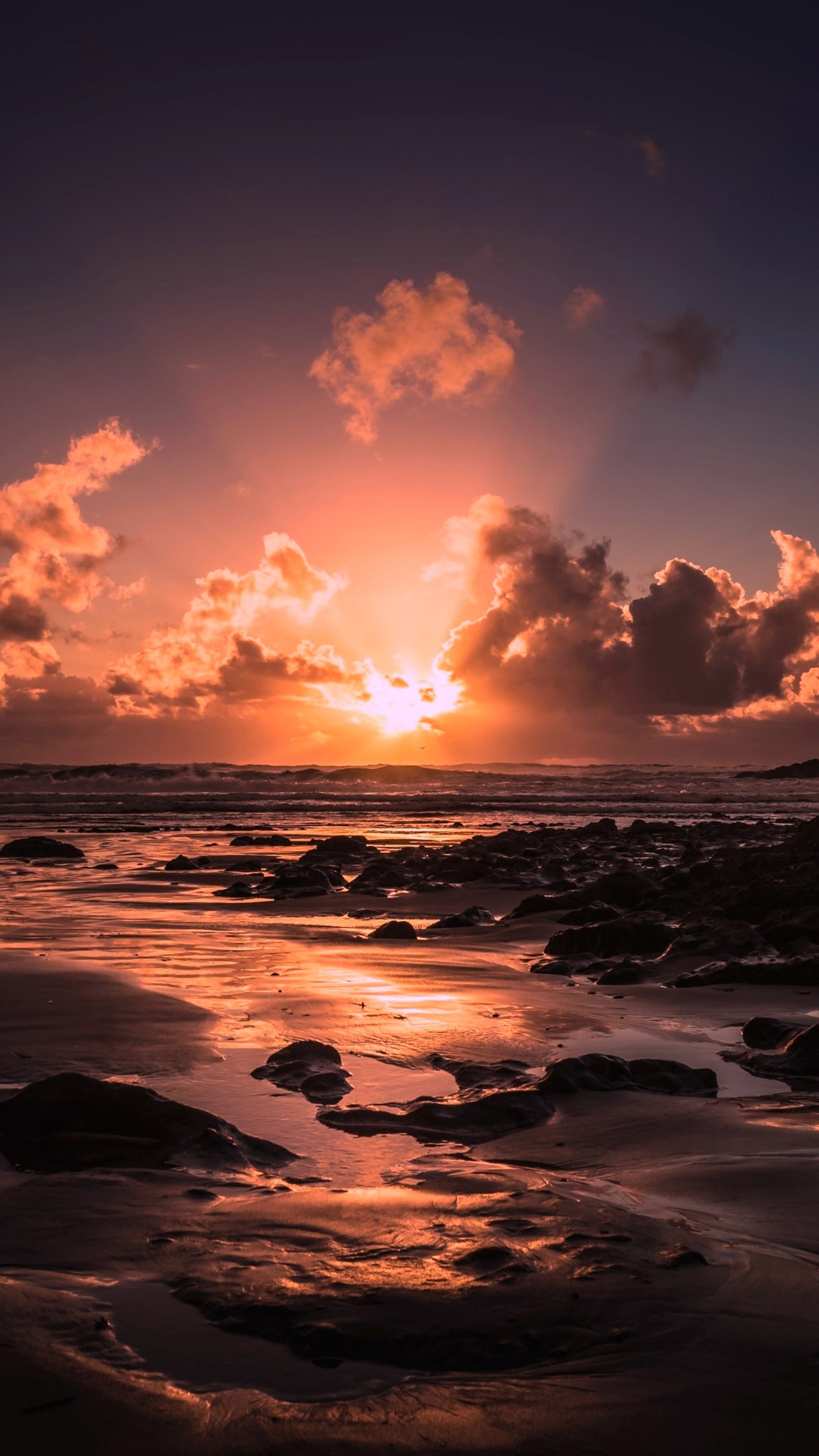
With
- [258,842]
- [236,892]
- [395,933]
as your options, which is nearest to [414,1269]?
[395,933]

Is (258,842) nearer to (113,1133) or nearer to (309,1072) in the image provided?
(309,1072)

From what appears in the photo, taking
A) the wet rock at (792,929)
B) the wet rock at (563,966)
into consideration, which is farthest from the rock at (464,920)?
the wet rock at (792,929)

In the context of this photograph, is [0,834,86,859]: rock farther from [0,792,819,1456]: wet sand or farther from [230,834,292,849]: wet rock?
[0,792,819,1456]: wet sand

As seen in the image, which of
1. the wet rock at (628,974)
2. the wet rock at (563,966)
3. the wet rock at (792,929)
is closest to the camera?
the wet rock at (628,974)

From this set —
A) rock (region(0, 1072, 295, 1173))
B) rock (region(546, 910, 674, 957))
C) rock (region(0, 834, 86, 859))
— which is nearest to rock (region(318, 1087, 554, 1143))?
rock (region(0, 1072, 295, 1173))

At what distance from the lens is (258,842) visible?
73.4 ft

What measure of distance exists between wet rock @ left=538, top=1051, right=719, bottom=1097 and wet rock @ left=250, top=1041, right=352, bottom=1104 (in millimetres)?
909

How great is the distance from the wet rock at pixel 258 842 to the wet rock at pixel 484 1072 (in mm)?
16650

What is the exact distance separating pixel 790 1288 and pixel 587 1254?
0.49 meters

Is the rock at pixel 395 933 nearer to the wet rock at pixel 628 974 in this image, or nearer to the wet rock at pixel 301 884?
the wet rock at pixel 628 974

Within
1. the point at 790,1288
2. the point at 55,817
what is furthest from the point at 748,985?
the point at 55,817

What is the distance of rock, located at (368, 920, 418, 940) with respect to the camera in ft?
30.0

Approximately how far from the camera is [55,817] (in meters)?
32.5

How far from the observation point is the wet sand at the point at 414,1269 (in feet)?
6.39
